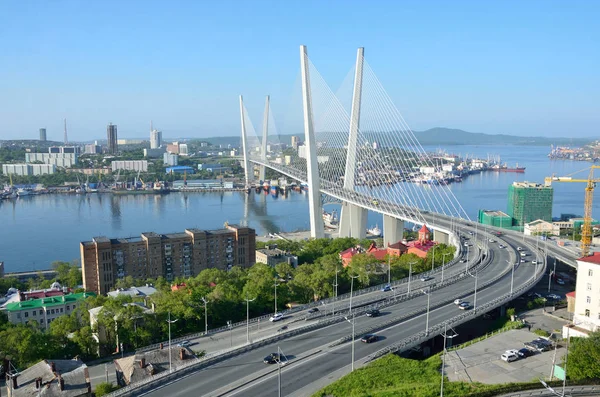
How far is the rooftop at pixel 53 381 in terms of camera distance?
606cm

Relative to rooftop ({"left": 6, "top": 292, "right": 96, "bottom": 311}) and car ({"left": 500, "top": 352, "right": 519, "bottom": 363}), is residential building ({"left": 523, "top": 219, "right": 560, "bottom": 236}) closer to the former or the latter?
car ({"left": 500, "top": 352, "right": 519, "bottom": 363})

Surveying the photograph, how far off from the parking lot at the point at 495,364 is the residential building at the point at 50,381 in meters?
4.62

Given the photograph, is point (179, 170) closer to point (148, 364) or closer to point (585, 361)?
point (148, 364)

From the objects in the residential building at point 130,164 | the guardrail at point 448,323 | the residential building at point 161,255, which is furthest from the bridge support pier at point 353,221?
the residential building at point 130,164

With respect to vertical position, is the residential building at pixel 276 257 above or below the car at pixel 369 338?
below

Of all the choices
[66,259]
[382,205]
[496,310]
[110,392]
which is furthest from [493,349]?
[66,259]

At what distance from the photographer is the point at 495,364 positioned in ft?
23.3

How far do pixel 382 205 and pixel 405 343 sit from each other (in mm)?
Answer: 10750

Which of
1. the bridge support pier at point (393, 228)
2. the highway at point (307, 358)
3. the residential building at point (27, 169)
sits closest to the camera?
the highway at point (307, 358)

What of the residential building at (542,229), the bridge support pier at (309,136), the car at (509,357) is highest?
the bridge support pier at (309,136)

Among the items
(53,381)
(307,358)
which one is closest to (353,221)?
(307,358)

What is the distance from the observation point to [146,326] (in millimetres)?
8672

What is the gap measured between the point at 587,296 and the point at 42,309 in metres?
11.1

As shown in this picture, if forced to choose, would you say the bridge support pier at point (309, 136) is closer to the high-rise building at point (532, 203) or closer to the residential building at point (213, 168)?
the high-rise building at point (532, 203)
